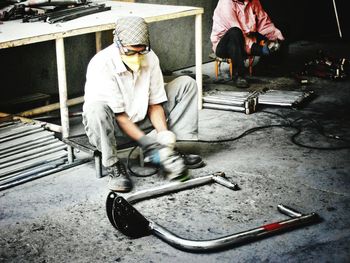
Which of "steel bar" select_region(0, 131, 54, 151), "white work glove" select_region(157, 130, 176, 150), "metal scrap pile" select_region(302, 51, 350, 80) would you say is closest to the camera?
"white work glove" select_region(157, 130, 176, 150)

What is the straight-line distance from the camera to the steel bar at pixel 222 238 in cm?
326

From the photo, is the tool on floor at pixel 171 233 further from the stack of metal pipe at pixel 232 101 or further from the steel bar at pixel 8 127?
the stack of metal pipe at pixel 232 101

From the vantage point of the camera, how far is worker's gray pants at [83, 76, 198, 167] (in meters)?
4.05

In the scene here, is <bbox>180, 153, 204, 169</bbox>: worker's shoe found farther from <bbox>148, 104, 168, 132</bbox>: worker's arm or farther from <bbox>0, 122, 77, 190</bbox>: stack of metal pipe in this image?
<bbox>0, 122, 77, 190</bbox>: stack of metal pipe

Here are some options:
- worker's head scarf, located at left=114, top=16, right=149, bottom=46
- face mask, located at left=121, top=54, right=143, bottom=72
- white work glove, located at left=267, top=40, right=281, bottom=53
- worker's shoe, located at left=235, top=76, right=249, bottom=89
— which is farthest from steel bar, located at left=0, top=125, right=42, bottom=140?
white work glove, located at left=267, top=40, right=281, bottom=53

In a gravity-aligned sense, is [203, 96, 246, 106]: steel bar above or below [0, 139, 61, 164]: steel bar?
above

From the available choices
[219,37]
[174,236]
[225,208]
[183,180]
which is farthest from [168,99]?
[219,37]

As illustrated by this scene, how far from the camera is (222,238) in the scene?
10.8 feet

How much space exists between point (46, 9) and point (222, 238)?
2.95 metres

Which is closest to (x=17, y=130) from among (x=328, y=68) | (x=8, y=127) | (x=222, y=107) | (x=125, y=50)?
(x=8, y=127)

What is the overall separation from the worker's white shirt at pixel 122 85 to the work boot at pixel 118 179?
38 centimetres

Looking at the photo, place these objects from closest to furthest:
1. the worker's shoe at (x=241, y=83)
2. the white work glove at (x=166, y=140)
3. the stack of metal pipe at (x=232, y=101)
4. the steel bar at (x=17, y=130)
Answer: the white work glove at (x=166, y=140) < the steel bar at (x=17, y=130) < the stack of metal pipe at (x=232, y=101) < the worker's shoe at (x=241, y=83)

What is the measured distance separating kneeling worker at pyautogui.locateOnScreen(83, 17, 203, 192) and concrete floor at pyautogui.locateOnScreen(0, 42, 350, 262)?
0.25 m

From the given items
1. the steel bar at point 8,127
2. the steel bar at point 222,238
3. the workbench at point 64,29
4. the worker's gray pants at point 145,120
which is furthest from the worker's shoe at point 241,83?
the steel bar at point 222,238
